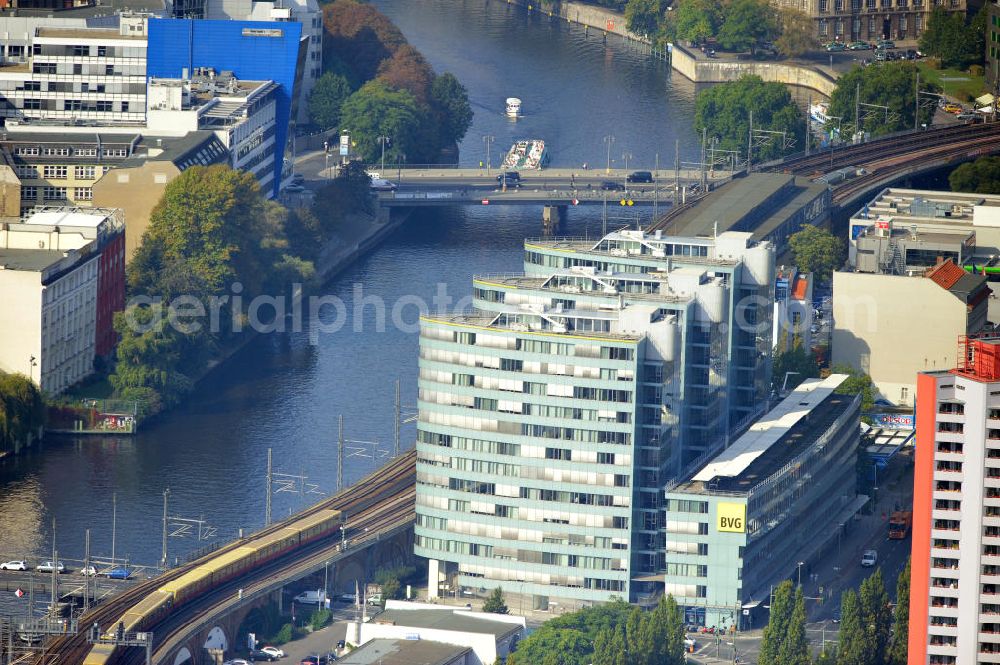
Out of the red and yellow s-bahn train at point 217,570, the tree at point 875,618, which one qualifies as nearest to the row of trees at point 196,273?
the red and yellow s-bahn train at point 217,570

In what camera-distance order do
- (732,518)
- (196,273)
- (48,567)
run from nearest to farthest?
(732,518)
(48,567)
(196,273)

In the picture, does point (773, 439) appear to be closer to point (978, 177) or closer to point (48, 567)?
point (48, 567)

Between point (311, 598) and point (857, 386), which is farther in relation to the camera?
point (857, 386)

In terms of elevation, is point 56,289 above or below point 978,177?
below

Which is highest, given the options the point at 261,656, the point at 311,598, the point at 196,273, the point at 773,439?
the point at 196,273

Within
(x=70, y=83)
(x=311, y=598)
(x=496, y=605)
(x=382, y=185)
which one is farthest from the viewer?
(x=382, y=185)

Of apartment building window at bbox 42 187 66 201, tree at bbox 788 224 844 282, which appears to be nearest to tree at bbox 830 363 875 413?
tree at bbox 788 224 844 282

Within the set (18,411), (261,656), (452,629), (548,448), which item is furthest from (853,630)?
(18,411)
